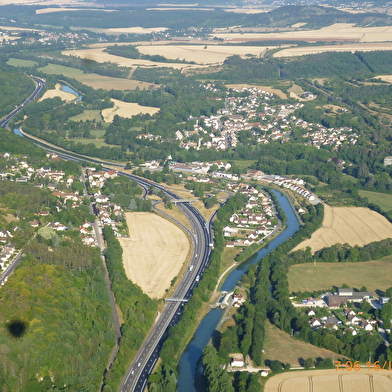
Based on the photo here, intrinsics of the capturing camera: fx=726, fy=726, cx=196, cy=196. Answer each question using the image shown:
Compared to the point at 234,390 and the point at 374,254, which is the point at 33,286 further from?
the point at 374,254

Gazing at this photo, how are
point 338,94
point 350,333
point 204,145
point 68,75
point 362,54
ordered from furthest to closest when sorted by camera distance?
1. point 362,54
2. point 68,75
3. point 338,94
4. point 204,145
5. point 350,333

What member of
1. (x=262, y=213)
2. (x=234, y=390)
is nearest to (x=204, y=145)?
(x=262, y=213)

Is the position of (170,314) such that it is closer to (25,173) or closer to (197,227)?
(197,227)

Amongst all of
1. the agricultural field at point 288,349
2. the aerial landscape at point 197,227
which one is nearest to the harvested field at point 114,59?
the aerial landscape at point 197,227

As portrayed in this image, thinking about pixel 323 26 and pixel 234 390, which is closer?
pixel 234 390

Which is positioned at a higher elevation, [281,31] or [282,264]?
[282,264]

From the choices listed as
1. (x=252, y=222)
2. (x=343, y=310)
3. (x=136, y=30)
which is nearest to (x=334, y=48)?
(x=136, y=30)

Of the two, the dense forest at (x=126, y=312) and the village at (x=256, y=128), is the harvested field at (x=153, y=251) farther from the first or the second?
the village at (x=256, y=128)
